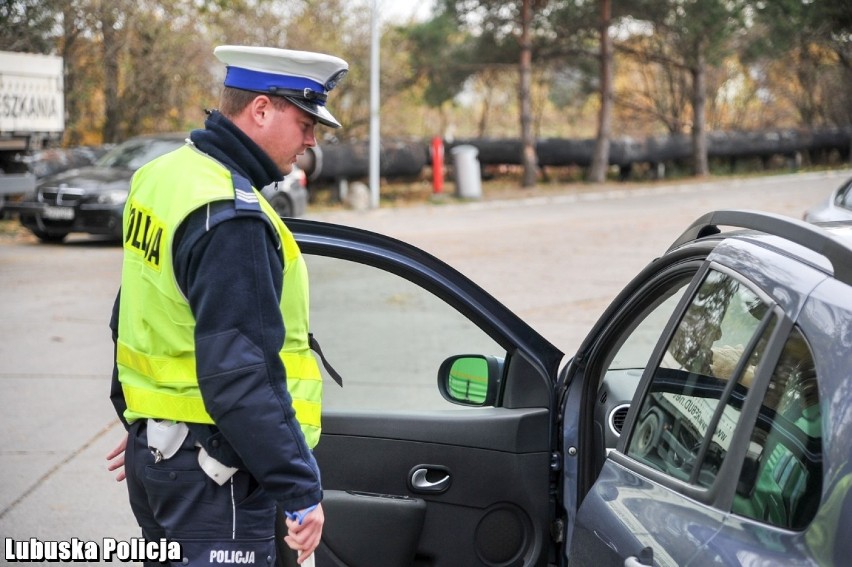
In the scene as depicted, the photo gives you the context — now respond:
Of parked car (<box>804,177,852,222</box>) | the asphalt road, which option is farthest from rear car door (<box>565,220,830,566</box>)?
parked car (<box>804,177,852,222</box>)

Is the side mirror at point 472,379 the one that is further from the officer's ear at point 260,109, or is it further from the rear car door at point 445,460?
the officer's ear at point 260,109

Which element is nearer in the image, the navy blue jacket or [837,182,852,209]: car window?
the navy blue jacket

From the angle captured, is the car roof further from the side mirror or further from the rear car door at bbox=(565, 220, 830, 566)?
the side mirror

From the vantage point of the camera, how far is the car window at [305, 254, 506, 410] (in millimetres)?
7258

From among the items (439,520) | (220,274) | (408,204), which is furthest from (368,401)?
(408,204)

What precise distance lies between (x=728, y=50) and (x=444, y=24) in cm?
828

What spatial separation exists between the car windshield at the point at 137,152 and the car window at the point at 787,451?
15956 mm

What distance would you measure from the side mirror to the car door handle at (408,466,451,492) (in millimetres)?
232

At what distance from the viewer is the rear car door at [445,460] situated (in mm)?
3232

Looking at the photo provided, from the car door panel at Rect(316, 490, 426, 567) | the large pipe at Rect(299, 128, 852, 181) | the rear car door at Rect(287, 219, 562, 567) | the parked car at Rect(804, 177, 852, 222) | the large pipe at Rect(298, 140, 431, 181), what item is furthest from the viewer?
the large pipe at Rect(299, 128, 852, 181)

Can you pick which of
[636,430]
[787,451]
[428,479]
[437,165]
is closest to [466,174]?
[437,165]

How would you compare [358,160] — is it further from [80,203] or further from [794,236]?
[794,236]

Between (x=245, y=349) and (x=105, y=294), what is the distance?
1015 cm

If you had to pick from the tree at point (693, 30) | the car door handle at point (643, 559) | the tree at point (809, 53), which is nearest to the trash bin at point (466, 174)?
the tree at point (693, 30)
